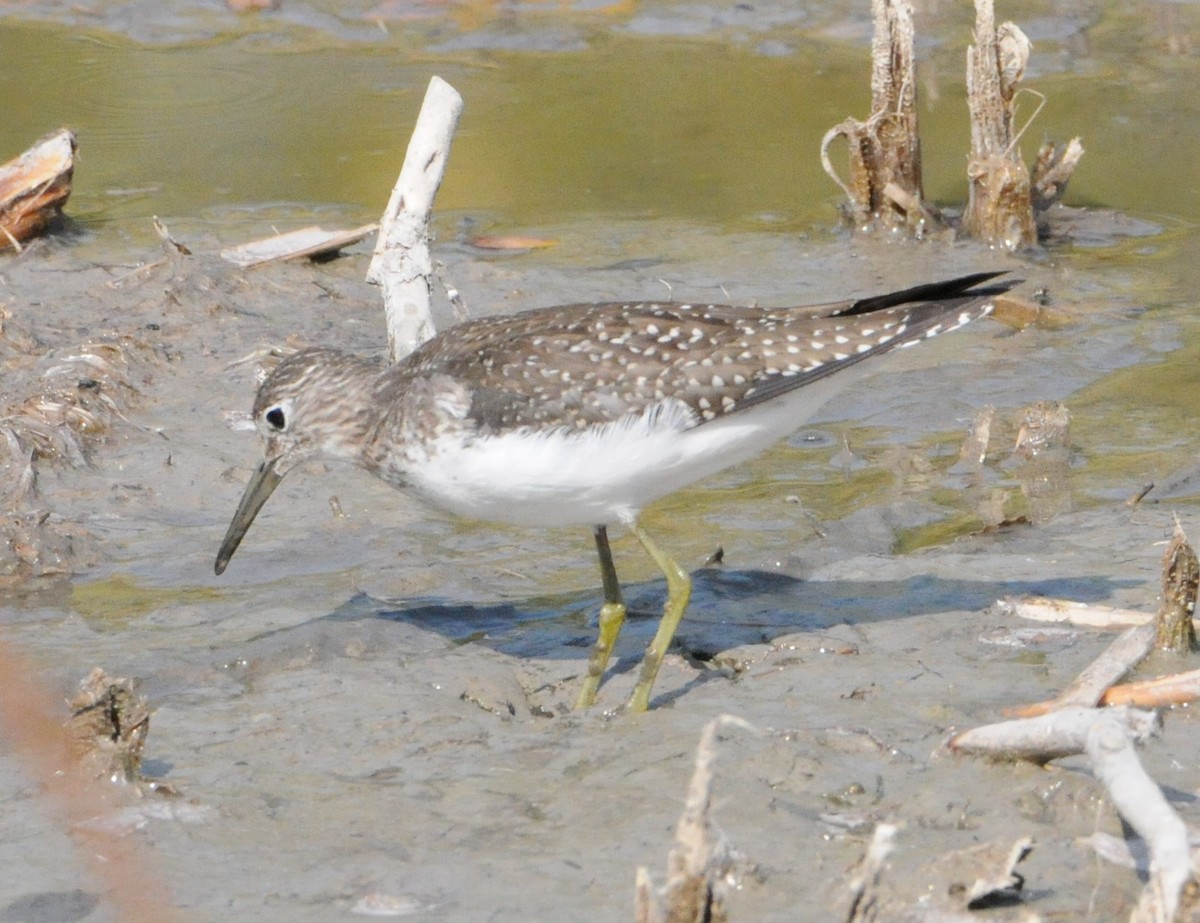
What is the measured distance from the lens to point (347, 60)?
1553cm

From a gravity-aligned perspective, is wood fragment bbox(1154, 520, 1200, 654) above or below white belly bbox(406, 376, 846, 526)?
below

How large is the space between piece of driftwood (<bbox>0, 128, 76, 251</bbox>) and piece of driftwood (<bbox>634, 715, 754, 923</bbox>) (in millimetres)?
8131

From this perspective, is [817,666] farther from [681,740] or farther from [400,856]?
[400,856]

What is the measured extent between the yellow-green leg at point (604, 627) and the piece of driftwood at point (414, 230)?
83.2 inches

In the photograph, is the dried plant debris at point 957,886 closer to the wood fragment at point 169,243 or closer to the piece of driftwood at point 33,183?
the wood fragment at point 169,243

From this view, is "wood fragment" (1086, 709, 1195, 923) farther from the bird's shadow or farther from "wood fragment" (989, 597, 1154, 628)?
the bird's shadow

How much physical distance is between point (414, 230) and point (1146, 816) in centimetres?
503

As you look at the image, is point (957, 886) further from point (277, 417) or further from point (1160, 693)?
point (277, 417)

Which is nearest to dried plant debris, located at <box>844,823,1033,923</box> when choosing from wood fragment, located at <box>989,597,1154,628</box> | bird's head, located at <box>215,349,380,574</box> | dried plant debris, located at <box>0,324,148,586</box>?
wood fragment, located at <box>989,597,1154,628</box>

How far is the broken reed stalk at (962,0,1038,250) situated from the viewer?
10516 mm

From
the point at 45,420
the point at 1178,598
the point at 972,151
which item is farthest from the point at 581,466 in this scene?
the point at 972,151

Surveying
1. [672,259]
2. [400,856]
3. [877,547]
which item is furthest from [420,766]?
[672,259]

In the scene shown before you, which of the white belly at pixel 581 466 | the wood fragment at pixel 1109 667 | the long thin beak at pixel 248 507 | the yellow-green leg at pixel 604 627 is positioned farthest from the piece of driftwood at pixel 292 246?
the wood fragment at pixel 1109 667

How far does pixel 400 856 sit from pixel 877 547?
3.36 metres
